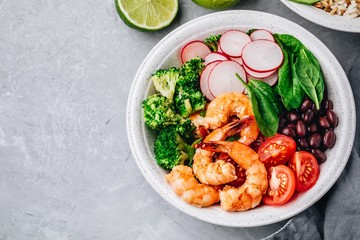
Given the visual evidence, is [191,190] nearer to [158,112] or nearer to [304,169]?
[158,112]

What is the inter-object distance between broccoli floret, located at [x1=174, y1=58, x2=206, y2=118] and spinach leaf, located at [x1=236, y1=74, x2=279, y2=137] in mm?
259

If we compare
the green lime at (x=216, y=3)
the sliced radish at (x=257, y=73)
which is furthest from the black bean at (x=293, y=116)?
the green lime at (x=216, y=3)

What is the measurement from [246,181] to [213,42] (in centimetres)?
71

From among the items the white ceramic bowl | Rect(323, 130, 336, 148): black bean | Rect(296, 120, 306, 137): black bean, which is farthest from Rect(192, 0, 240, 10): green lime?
Rect(323, 130, 336, 148): black bean

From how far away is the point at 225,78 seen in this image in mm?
2828

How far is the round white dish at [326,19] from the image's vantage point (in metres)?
2.68

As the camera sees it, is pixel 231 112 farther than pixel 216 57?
No

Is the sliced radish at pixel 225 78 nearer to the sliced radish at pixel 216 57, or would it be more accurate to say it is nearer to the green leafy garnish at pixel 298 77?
the sliced radish at pixel 216 57

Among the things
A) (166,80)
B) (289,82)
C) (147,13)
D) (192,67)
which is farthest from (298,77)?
(147,13)

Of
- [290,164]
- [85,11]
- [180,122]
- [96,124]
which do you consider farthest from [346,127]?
[85,11]

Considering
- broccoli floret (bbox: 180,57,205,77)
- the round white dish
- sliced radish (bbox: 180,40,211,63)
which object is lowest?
broccoli floret (bbox: 180,57,205,77)

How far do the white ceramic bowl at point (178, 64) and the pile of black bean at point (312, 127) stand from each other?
4 cm

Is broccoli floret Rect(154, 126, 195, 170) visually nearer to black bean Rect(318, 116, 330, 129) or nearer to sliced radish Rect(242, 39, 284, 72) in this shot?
sliced radish Rect(242, 39, 284, 72)

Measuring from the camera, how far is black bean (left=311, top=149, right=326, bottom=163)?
8.93 feet
